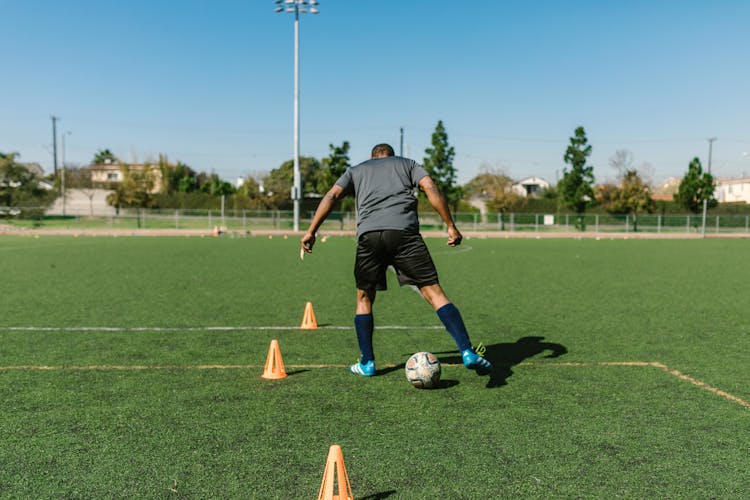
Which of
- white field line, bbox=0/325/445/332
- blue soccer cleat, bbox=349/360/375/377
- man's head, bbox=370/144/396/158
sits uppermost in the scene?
man's head, bbox=370/144/396/158

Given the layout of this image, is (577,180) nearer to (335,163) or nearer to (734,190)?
(335,163)


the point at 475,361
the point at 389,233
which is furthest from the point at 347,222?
the point at 475,361

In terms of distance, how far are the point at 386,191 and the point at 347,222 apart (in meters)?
43.0

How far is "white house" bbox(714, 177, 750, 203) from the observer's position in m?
106

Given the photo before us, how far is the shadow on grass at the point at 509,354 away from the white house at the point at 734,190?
112181 millimetres

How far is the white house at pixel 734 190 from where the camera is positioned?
106m

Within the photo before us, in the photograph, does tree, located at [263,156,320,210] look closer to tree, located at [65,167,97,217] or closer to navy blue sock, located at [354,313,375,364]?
tree, located at [65,167,97,217]

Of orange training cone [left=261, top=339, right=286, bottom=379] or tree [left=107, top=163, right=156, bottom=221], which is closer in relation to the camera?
orange training cone [left=261, top=339, right=286, bottom=379]

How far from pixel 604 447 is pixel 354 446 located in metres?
1.58

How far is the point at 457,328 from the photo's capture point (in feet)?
17.0

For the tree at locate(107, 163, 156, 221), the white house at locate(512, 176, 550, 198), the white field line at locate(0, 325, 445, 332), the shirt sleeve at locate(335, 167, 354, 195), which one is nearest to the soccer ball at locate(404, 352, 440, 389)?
the shirt sleeve at locate(335, 167, 354, 195)

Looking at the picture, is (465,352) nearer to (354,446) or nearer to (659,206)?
(354,446)

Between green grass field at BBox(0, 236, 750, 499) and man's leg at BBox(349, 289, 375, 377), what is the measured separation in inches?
6.5

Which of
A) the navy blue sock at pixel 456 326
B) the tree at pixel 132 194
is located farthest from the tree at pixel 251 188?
the navy blue sock at pixel 456 326
